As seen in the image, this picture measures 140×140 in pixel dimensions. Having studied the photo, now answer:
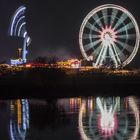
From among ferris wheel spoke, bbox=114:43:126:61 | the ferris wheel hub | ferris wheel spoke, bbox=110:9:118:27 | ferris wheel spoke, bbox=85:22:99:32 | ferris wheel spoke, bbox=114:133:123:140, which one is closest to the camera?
ferris wheel spoke, bbox=114:133:123:140

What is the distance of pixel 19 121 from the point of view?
17.6 m

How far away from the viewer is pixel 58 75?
42281 millimetres

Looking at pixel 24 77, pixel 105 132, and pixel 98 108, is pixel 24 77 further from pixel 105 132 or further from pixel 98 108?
pixel 105 132

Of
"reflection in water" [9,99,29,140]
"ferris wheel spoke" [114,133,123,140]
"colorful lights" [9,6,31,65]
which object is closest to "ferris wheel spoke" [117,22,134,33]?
"colorful lights" [9,6,31,65]

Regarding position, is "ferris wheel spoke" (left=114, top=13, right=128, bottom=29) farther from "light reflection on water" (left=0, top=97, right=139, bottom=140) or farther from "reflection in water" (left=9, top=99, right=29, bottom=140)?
"reflection in water" (left=9, top=99, right=29, bottom=140)

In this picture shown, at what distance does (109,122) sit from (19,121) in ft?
9.54

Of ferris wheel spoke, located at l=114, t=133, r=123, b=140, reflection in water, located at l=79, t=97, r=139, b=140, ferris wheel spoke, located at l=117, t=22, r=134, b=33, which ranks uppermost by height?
ferris wheel spoke, located at l=117, t=22, r=134, b=33

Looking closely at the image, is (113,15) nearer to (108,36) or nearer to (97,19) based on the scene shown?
(97,19)

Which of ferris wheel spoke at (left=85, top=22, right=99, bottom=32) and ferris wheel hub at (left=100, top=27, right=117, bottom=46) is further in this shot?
ferris wheel spoke at (left=85, top=22, right=99, bottom=32)

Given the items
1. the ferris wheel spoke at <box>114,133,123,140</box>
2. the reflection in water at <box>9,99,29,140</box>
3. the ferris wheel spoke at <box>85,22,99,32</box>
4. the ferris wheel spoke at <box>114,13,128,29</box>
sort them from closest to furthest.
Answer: the ferris wheel spoke at <box>114,133,123,140</box>, the reflection in water at <box>9,99,29,140</box>, the ferris wheel spoke at <box>114,13,128,29</box>, the ferris wheel spoke at <box>85,22,99,32</box>

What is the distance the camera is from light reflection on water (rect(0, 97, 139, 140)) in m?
14.3

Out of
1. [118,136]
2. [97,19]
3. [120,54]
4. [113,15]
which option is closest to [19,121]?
[118,136]

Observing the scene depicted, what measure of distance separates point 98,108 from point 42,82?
18374 mm

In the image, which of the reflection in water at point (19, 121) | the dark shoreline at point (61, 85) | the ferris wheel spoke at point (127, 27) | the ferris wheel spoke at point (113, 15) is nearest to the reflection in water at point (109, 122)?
the reflection in water at point (19, 121)
